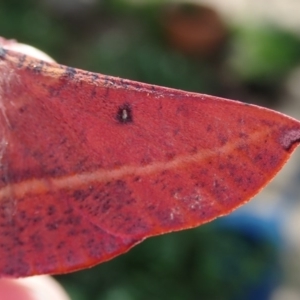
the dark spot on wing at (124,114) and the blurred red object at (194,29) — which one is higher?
the blurred red object at (194,29)

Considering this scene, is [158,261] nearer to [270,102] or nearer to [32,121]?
[32,121]

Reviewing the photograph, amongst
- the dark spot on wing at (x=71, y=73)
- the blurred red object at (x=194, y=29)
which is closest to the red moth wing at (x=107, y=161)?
the dark spot on wing at (x=71, y=73)

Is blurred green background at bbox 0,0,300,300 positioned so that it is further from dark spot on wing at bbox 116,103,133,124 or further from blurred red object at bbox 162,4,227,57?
dark spot on wing at bbox 116,103,133,124

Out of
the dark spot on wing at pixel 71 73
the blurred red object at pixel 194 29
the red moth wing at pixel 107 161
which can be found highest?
the blurred red object at pixel 194 29

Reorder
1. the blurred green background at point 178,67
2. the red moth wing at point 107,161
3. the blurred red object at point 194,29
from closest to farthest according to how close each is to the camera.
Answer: the red moth wing at point 107,161 → the blurred green background at point 178,67 → the blurred red object at point 194,29

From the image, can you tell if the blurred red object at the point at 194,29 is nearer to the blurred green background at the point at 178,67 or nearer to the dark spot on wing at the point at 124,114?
the blurred green background at the point at 178,67

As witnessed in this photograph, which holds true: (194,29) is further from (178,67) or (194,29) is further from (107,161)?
(107,161)

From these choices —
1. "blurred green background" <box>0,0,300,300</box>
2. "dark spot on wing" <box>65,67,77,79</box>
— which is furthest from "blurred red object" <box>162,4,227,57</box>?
"dark spot on wing" <box>65,67,77,79</box>

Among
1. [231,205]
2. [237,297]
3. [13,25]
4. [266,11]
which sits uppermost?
[266,11]

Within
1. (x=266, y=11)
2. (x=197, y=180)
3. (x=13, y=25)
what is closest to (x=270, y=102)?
(x=266, y=11)
